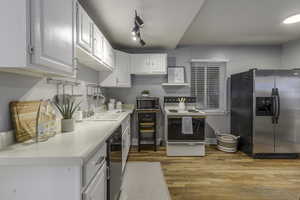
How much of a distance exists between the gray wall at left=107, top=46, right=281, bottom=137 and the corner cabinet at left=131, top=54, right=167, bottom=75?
12.6 inches

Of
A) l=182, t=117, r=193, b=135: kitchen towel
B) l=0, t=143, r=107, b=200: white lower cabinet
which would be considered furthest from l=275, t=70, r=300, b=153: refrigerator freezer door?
l=0, t=143, r=107, b=200: white lower cabinet

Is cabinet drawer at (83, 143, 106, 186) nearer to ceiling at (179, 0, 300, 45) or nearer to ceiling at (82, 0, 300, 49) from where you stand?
ceiling at (82, 0, 300, 49)

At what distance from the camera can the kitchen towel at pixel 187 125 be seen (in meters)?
3.35

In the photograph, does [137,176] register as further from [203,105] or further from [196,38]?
[196,38]

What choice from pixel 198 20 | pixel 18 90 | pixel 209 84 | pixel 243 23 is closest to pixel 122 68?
pixel 198 20

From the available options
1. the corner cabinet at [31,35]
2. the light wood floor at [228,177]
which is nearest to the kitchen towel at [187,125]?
the light wood floor at [228,177]

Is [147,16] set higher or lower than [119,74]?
higher

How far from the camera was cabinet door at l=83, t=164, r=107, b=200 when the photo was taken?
1.08 m

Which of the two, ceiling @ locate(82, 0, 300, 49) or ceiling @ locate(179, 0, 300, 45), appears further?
ceiling @ locate(179, 0, 300, 45)

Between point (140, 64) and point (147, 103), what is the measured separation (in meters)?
0.89

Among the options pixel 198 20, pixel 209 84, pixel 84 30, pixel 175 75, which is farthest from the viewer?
pixel 209 84

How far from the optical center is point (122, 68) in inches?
145

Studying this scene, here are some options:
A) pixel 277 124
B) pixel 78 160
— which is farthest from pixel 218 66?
pixel 78 160

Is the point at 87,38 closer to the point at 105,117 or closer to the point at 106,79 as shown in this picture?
the point at 105,117
